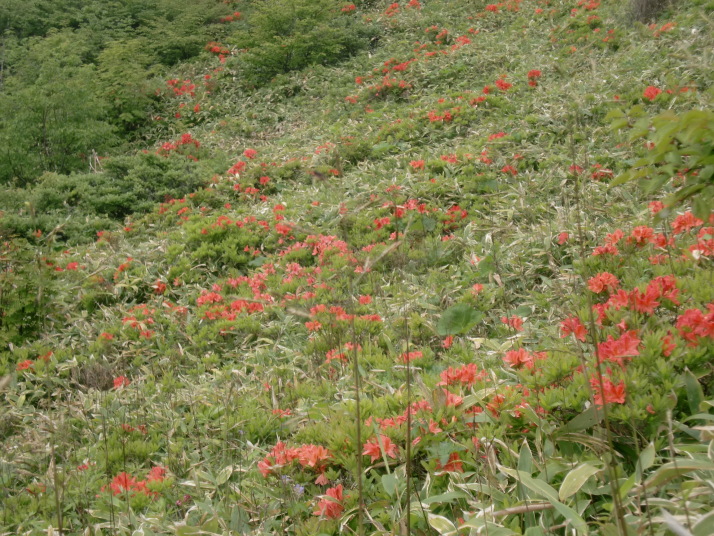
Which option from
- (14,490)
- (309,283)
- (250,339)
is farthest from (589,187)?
(14,490)

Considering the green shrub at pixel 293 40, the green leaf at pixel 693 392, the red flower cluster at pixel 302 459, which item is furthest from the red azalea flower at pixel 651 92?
the green shrub at pixel 293 40

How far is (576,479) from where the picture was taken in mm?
1772

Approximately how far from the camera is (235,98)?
13.7 metres

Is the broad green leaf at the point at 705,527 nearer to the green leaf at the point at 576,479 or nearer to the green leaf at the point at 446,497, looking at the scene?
the green leaf at the point at 576,479

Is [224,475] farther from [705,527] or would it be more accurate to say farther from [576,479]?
[705,527]

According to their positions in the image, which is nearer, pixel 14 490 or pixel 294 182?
pixel 14 490

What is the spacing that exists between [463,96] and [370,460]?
26.0 ft

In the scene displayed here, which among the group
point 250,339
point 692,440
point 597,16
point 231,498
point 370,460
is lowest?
point 250,339

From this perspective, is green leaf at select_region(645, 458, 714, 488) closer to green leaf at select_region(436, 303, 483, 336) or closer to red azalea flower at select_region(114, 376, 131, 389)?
green leaf at select_region(436, 303, 483, 336)

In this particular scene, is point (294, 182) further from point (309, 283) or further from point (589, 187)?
point (589, 187)

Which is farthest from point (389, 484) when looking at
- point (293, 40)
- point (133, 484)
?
point (293, 40)

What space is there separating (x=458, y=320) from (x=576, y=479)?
2058mm

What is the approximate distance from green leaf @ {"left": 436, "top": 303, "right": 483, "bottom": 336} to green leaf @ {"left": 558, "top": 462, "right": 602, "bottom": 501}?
6.49 feet

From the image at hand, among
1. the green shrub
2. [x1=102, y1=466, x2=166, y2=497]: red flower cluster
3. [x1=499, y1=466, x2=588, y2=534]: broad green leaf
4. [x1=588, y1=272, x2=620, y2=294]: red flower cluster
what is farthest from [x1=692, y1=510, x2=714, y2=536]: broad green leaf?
the green shrub
